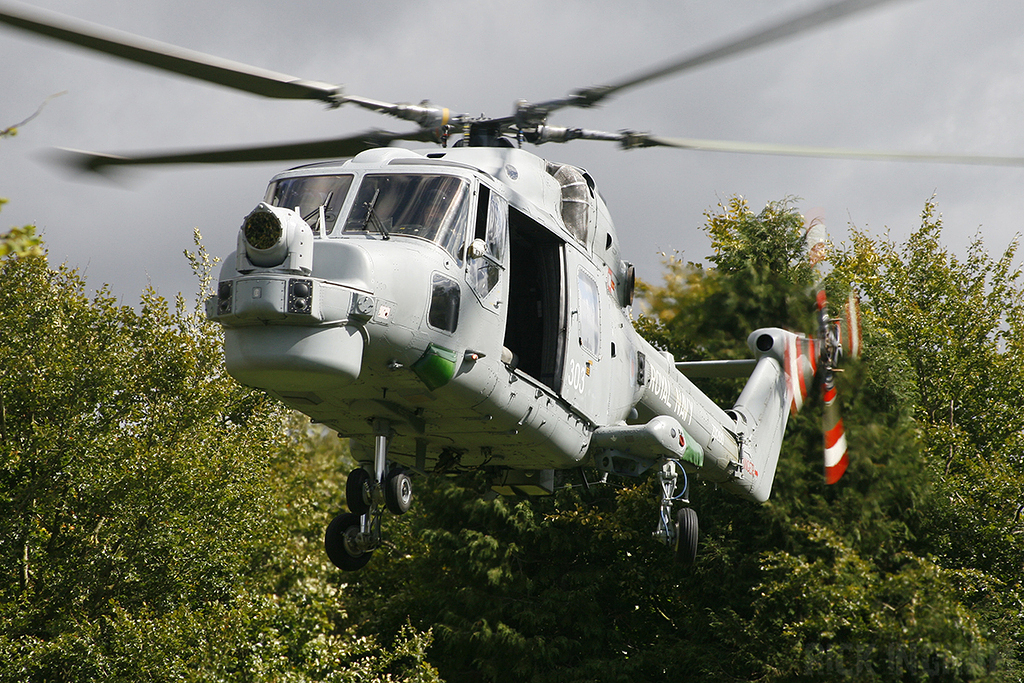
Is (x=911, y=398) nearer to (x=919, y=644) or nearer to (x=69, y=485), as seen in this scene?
(x=919, y=644)

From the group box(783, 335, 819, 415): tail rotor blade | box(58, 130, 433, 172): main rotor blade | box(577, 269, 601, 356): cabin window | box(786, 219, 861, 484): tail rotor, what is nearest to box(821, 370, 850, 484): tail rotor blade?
box(786, 219, 861, 484): tail rotor

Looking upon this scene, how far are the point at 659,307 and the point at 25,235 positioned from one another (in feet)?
44.1

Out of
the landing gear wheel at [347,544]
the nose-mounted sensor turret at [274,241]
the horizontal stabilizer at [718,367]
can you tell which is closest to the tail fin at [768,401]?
the horizontal stabilizer at [718,367]

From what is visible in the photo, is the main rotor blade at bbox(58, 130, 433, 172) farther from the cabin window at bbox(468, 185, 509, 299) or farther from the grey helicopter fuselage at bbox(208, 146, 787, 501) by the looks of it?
the cabin window at bbox(468, 185, 509, 299)

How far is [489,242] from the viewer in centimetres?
814

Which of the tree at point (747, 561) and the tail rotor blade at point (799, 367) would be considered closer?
the tail rotor blade at point (799, 367)

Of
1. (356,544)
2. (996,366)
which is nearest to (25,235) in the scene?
(356,544)

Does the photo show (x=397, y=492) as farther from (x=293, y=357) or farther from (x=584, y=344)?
(x=584, y=344)

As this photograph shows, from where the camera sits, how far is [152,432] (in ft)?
69.6

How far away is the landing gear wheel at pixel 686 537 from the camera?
388 inches

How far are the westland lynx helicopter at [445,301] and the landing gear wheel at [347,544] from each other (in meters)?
0.02

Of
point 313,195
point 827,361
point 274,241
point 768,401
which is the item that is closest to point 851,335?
point 827,361

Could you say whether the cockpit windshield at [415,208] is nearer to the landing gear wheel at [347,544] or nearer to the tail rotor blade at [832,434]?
the landing gear wheel at [347,544]

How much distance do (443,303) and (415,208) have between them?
0.82m
